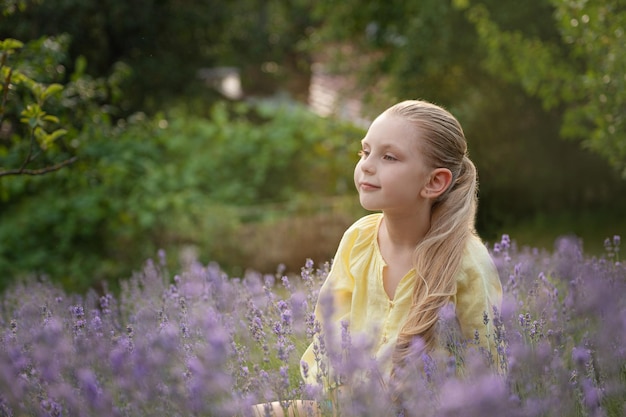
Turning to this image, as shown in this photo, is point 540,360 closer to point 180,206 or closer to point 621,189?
point 180,206

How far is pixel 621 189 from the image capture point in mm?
9570

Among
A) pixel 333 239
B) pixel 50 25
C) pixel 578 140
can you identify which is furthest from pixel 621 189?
pixel 50 25

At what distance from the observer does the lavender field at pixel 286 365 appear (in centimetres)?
198

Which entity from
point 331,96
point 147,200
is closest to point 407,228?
point 147,200

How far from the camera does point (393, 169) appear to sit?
2.43 m

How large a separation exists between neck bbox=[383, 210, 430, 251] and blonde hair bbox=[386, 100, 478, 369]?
4 cm

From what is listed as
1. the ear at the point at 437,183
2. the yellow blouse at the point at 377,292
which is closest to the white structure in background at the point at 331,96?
the yellow blouse at the point at 377,292

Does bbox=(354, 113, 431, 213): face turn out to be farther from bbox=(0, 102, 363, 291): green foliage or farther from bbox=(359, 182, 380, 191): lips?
bbox=(0, 102, 363, 291): green foliage

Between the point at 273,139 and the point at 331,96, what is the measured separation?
7513mm

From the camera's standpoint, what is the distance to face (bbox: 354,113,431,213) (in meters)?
2.43

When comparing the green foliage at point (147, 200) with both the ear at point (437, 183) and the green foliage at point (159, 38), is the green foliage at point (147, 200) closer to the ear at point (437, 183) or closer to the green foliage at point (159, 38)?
the green foliage at point (159, 38)

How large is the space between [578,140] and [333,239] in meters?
3.38

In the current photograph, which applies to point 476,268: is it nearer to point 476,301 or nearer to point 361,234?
point 476,301

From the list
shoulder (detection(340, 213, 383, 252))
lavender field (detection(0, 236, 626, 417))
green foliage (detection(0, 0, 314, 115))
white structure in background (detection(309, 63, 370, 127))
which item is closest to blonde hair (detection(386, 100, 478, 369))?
lavender field (detection(0, 236, 626, 417))
